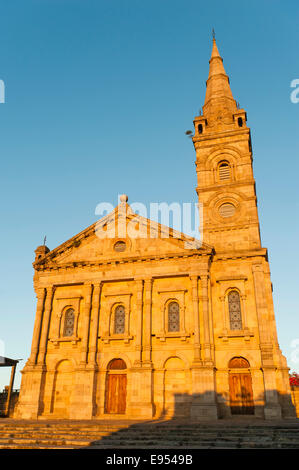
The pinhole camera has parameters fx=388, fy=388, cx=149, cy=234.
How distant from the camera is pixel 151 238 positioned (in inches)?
1062

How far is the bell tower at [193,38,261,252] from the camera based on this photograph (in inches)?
1075

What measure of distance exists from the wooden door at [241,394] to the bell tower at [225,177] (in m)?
8.37

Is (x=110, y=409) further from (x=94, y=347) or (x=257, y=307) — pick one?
(x=257, y=307)

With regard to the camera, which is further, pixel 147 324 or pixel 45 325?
pixel 45 325

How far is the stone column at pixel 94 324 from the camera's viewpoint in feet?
81.4

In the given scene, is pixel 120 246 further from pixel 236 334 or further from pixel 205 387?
pixel 205 387

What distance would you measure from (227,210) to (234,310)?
765 centimetres

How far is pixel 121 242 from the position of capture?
27828mm

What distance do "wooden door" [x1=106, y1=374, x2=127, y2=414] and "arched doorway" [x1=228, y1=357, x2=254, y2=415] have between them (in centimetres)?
648

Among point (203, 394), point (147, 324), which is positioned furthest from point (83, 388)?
point (203, 394)

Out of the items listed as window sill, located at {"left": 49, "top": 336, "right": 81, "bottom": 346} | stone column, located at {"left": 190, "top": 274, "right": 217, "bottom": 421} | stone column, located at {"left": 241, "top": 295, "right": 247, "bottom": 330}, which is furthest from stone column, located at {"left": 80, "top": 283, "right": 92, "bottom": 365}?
stone column, located at {"left": 241, "top": 295, "right": 247, "bottom": 330}

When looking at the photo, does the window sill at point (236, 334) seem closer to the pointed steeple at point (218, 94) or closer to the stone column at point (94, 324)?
the stone column at point (94, 324)

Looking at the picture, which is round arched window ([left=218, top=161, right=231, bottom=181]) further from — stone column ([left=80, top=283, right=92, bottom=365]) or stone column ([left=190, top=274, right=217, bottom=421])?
stone column ([left=80, top=283, right=92, bottom=365])
